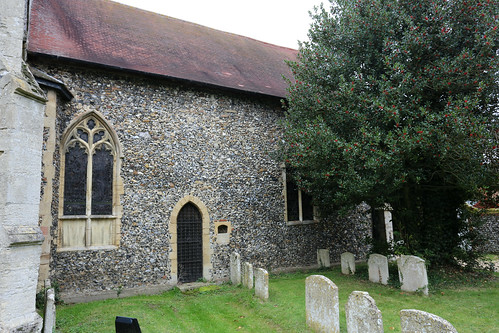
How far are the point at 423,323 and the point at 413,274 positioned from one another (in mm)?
4390

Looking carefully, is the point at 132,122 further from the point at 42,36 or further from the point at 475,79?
the point at 475,79

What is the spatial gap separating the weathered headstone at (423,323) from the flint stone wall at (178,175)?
22.2 feet

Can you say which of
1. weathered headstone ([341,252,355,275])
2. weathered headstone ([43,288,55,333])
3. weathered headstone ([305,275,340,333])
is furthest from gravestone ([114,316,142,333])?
weathered headstone ([341,252,355,275])

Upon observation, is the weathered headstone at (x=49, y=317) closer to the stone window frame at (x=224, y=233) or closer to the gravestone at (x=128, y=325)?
the gravestone at (x=128, y=325)

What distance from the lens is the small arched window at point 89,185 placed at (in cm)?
845

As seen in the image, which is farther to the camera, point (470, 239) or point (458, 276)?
point (470, 239)

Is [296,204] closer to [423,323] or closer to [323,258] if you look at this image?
[323,258]

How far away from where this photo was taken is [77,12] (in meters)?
11.2

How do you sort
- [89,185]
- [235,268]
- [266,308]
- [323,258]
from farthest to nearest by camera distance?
[323,258] < [235,268] < [89,185] < [266,308]

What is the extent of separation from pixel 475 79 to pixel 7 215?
30.1 feet

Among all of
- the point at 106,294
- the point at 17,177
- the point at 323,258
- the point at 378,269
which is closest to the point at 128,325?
the point at 17,177

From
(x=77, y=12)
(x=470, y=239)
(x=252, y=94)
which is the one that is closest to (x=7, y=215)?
(x=252, y=94)

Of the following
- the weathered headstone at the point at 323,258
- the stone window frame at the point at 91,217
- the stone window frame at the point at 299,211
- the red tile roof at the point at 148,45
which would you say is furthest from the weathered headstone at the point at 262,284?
the red tile roof at the point at 148,45

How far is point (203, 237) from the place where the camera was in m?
10.1
